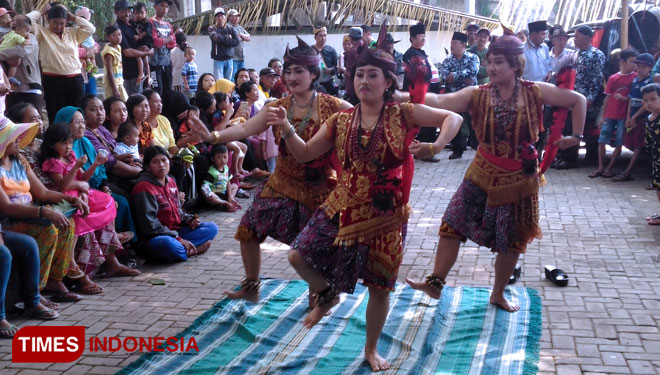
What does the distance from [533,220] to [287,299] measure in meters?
1.90

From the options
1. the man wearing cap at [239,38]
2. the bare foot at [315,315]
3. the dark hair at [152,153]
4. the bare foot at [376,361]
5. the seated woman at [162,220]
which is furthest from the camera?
the man wearing cap at [239,38]

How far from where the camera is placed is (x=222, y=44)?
1198 cm

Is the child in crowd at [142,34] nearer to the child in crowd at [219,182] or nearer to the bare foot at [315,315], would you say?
the child in crowd at [219,182]

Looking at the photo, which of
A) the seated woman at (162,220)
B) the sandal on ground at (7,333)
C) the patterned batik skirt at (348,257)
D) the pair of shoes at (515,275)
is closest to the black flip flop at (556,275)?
the pair of shoes at (515,275)

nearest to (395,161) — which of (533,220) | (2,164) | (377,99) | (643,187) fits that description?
(377,99)

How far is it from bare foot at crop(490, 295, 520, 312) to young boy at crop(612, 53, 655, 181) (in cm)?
558

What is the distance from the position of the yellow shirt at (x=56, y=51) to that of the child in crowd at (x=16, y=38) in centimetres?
25

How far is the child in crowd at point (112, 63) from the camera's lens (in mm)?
8977

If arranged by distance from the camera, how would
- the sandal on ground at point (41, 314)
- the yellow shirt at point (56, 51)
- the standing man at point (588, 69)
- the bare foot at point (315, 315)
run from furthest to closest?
the standing man at point (588, 69) < the yellow shirt at point (56, 51) < the sandal on ground at point (41, 314) < the bare foot at point (315, 315)

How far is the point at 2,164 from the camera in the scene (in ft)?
16.5

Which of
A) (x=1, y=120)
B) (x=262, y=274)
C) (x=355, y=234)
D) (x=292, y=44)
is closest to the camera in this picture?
(x=355, y=234)

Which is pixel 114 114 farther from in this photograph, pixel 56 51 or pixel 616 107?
pixel 616 107

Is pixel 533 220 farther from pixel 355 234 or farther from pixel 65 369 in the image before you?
pixel 65 369

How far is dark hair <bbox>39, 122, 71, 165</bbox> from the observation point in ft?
18.3
